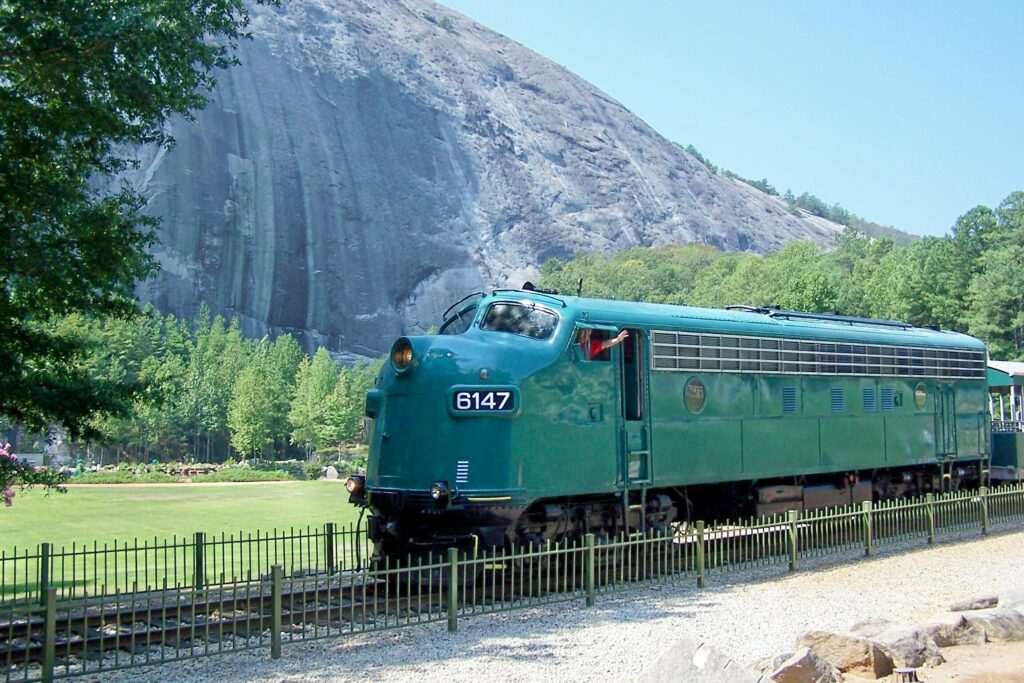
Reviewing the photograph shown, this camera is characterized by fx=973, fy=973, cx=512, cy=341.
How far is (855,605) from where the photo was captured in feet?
43.9

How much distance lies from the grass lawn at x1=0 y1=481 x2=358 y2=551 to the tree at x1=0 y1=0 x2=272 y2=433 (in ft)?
23.3

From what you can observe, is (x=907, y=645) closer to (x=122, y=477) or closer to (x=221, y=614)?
(x=221, y=614)

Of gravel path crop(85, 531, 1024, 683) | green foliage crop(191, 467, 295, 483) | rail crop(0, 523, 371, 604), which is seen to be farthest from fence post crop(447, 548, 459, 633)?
green foliage crop(191, 467, 295, 483)

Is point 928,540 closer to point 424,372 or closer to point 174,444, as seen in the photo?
point 424,372

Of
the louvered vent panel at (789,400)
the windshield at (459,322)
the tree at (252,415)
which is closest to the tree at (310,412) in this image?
the tree at (252,415)

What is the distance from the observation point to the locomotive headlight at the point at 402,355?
45.9ft

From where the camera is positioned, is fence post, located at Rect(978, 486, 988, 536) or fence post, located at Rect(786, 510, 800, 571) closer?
fence post, located at Rect(786, 510, 800, 571)

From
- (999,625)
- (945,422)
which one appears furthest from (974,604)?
(945,422)

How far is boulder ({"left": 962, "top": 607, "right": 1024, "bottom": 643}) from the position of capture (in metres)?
11.5

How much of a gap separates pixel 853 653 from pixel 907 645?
716 millimetres

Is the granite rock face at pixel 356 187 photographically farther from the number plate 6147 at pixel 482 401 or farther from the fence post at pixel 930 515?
the number plate 6147 at pixel 482 401

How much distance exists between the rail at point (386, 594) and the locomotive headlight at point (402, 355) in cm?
281

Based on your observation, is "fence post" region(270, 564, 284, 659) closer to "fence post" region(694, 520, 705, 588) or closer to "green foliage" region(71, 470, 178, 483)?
"fence post" region(694, 520, 705, 588)

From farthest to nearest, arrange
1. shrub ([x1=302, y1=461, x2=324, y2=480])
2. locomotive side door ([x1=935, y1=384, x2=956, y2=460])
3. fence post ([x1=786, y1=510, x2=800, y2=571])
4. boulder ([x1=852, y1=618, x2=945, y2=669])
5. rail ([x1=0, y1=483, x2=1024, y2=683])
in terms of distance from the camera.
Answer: shrub ([x1=302, y1=461, x2=324, y2=480]), locomotive side door ([x1=935, y1=384, x2=956, y2=460]), fence post ([x1=786, y1=510, x2=800, y2=571]), boulder ([x1=852, y1=618, x2=945, y2=669]), rail ([x1=0, y1=483, x2=1024, y2=683])
